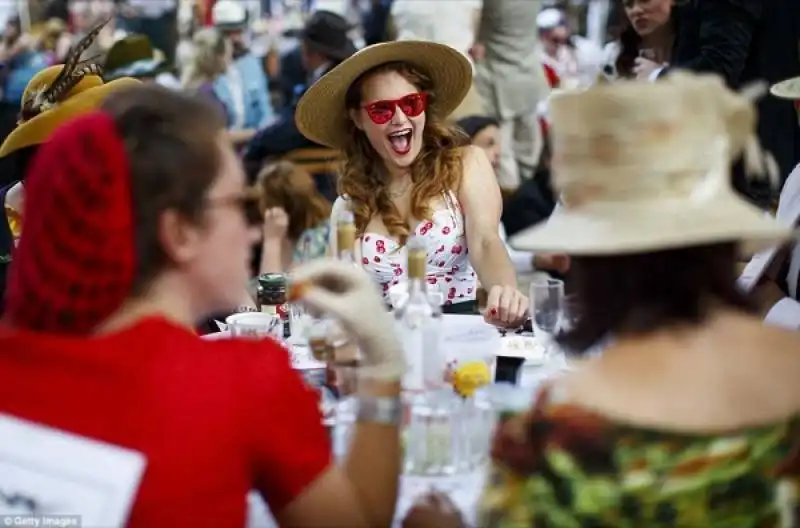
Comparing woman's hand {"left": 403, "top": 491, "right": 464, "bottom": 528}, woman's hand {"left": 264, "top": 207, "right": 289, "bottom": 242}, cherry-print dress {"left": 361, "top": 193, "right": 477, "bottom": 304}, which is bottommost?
woman's hand {"left": 264, "top": 207, "right": 289, "bottom": 242}

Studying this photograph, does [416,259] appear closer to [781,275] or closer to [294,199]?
[781,275]

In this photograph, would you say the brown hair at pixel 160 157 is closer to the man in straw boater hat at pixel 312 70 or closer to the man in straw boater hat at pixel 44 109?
the man in straw boater hat at pixel 44 109

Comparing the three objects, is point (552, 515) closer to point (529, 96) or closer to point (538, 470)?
point (538, 470)

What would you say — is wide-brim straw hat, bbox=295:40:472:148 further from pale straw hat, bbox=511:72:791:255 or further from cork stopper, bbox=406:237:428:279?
pale straw hat, bbox=511:72:791:255

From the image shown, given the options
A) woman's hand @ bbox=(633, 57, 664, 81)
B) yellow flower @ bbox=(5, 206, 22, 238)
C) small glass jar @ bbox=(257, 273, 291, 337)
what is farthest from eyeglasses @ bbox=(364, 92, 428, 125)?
woman's hand @ bbox=(633, 57, 664, 81)

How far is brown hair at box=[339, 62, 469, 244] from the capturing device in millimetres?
3611

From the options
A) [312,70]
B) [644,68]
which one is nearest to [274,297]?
[644,68]

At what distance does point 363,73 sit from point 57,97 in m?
1.03

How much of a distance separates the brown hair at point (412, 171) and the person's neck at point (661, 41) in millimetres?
1847

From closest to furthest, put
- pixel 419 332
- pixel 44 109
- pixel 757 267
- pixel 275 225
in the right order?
pixel 419 332 → pixel 44 109 → pixel 757 267 → pixel 275 225

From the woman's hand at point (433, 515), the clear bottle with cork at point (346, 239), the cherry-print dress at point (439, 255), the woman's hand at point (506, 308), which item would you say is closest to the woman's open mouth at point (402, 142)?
the cherry-print dress at point (439, 255)

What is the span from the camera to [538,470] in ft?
4.97

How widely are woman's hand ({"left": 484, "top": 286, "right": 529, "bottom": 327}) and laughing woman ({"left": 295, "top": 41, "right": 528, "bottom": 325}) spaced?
529 mm

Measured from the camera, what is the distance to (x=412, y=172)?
12.1ft
